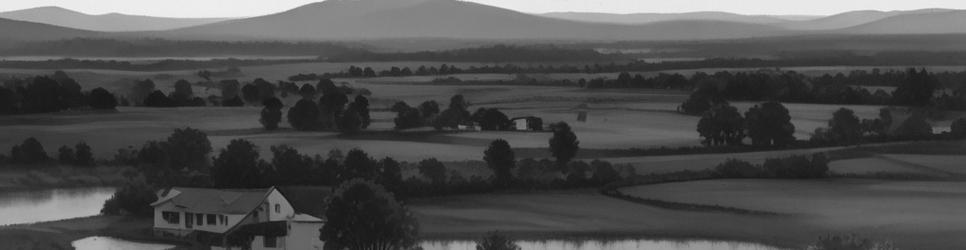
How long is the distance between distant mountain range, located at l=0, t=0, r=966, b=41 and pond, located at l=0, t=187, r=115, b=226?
73.9ft

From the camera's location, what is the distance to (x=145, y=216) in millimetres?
21141

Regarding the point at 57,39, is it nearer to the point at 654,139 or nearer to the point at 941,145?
the point at 654,139

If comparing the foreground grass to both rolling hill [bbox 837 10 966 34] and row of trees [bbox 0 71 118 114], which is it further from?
rolling hill [bbox 837 10 966 34]

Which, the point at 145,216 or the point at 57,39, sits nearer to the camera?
the point at 145,216

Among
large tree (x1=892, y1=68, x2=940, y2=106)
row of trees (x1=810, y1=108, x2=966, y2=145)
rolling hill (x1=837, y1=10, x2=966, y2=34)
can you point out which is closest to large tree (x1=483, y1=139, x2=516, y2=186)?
row of trees (x1=810, y1=108, x2=966, y2=145)

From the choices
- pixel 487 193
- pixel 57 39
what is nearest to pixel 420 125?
Result: pixel 487 193

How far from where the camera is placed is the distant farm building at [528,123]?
29.2 m

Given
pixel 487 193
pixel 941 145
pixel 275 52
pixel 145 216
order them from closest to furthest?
pixel 145 216 < pixel 487 193 < pixel 941 145 < pixel 275 52

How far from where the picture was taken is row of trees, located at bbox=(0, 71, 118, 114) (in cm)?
3153

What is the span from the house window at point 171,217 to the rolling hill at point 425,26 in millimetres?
29677

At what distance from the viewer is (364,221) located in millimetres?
16766

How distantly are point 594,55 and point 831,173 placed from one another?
2212 centimetres

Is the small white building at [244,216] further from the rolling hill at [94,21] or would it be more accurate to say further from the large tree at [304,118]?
the rolling hill at [94,21]

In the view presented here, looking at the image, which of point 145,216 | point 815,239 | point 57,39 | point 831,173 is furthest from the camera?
point 57,39
